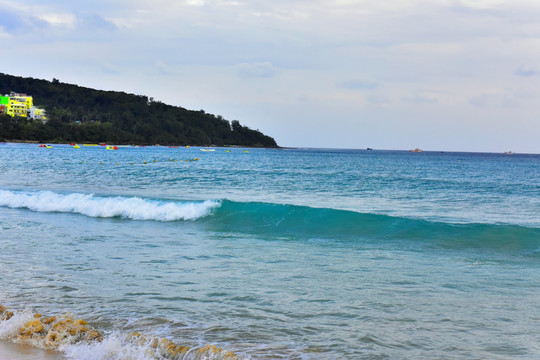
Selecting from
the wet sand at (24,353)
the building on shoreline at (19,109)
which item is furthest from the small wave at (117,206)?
the building on shoreline at (19,109)

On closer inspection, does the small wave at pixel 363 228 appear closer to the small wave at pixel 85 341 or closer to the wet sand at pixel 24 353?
the small wave at pixel 85 341

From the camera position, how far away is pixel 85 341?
662 centimetres

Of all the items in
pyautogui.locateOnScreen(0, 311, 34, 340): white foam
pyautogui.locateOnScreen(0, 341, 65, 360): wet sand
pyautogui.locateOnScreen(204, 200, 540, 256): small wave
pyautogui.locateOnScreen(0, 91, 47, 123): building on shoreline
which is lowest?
pyautogui.locateOnScreen(0, 341, 65, 360): wet sand

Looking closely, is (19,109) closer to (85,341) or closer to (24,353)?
(24,353)

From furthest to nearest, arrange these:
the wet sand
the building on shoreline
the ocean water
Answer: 1. the building on shoreline
2. the ocean water
3. the wet sand

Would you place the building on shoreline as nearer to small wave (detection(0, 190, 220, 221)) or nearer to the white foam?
small wave (detection(0, 190, 220, 221))

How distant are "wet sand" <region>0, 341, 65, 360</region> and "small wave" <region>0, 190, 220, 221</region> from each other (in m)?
12.6

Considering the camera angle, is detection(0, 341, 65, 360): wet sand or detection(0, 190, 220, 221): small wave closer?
detection(0, 341, 65, 360): wet sand

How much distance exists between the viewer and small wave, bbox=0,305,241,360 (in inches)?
244

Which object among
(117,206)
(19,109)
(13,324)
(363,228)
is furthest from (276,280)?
(19,109)

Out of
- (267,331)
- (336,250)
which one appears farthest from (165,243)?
(267,331)

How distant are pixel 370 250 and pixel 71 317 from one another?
8121 millimetres

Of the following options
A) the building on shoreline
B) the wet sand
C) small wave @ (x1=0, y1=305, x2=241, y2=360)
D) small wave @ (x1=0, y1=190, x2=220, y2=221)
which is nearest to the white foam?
small wave @ (x1=0, y1=305, x2=241, y2=360)

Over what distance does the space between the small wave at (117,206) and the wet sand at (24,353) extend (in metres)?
12.6
